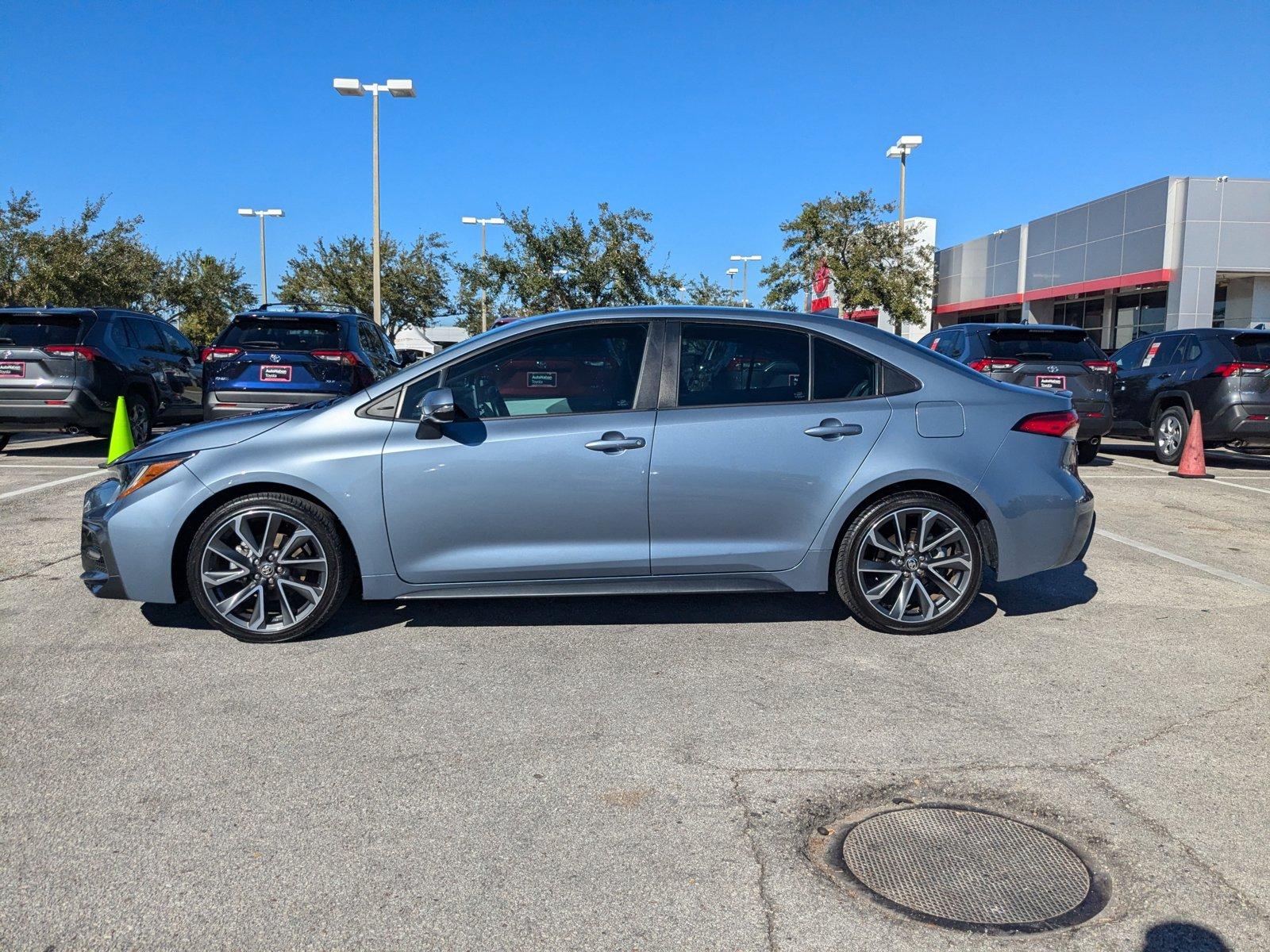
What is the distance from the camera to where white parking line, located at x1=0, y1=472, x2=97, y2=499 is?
9.50 m

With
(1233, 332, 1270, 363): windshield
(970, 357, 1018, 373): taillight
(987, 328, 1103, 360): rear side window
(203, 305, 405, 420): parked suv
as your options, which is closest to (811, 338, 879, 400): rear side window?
(203, 305, 405, 420): parked suv

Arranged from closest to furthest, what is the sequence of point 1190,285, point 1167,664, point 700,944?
point 700,944
point 1167,664
point 1190,285

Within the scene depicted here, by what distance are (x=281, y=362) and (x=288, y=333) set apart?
0.54m

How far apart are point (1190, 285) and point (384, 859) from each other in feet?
91.0

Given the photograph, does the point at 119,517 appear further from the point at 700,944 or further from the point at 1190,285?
the point at 1190,285

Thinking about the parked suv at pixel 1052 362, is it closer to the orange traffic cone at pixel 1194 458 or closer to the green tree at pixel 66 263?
the orange traffic cone at pixel 1194 458

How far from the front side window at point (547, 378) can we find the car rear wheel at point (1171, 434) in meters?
10.4

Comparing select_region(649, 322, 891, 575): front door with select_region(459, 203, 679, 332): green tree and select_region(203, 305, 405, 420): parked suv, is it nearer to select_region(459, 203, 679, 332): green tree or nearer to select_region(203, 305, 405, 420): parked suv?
select_region(203, 305, 405, 420): parked suv

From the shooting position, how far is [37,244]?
26781mm

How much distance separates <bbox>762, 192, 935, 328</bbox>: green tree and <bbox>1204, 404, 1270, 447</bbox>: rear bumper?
742 inches

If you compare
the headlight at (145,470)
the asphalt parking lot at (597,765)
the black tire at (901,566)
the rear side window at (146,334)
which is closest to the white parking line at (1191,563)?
the asphalt parking lot at (597,765)

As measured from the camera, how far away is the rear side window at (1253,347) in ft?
40.6

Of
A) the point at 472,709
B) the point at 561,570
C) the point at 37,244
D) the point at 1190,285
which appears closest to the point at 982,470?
the point at 561,570

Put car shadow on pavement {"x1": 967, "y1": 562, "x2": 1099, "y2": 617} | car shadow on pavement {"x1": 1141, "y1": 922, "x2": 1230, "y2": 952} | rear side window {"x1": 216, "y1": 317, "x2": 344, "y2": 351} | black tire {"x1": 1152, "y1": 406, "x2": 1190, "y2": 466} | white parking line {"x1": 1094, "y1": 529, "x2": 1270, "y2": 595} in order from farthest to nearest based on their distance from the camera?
1. black tire {"x1": 1152, "y1": 406, "x2": 1190, "y2": 466}
2. rear side window {"x1": 216, "y1": 317, "x2": 344, "y2": 351}
3. white parking line {"x1": 1094, "y1": 529, "x2": 1270, "y2": 595}
4. car shadow on pavement {"x1": 967, "y1": 562, "x2": 1099, "y2": 617}
5. car shadow on pavement {"x1": 1141, "y1": 922, "x2": 1230, "y2": 952}
